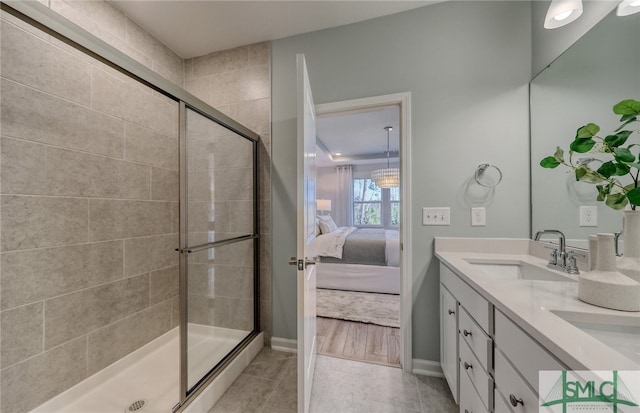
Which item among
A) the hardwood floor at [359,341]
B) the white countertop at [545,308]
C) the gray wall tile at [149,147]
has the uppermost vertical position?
the gray wall tile at [149,147]

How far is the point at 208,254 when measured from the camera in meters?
1.65

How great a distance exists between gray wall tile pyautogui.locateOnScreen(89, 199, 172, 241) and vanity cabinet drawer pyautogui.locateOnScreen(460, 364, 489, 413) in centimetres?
235

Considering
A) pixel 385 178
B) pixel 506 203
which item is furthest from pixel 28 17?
pixel 385 178

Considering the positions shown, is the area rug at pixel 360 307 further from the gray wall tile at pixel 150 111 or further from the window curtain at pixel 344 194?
the window curtain at pixel 344 194

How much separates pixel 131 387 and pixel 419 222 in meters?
2.31

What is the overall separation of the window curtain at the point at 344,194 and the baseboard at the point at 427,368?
5175 millimetres

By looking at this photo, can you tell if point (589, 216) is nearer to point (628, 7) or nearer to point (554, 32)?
point (628, 7)

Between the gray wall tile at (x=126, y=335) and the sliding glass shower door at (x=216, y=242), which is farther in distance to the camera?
the gray wall tile at (x=126, y=335)

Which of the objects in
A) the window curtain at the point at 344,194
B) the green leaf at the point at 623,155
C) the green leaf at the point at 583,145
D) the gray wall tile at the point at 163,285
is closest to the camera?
the green leaf at the point at 623,155

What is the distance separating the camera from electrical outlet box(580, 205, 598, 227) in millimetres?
1168

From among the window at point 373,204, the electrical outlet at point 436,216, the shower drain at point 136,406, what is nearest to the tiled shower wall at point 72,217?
the shower drain at point 136,406

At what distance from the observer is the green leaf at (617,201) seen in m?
0.84

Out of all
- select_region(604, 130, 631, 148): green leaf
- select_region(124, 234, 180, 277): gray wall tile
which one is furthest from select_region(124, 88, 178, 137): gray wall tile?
select_region(604, 130, 631, 148): green leaf

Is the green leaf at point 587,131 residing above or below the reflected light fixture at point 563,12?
below
